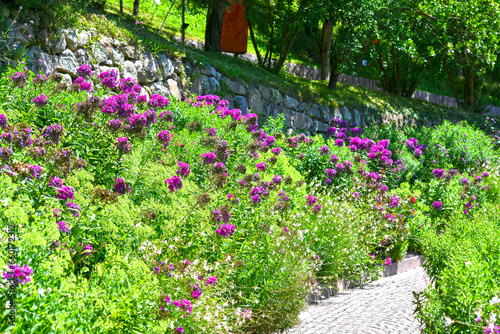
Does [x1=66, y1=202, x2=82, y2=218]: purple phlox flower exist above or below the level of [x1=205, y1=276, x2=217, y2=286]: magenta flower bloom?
above

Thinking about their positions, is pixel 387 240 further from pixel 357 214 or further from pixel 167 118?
pixel 167 118

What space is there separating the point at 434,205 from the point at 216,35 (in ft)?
27.7

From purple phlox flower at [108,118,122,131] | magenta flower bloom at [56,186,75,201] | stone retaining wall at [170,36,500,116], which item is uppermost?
stone retaining wall at [170,36,500,116]

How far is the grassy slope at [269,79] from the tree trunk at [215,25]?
0.82 m

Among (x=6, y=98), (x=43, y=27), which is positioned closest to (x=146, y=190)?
(x=6, y=98)

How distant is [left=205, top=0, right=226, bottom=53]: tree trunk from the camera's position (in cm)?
1407

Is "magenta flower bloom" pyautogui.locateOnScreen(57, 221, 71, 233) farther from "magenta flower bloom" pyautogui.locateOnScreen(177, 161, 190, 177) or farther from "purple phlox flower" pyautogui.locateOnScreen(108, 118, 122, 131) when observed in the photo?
"magenta flower bloom" pyautogui.locateOnScreen(177, 161, 190, 177)

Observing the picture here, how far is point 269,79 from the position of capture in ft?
44.6

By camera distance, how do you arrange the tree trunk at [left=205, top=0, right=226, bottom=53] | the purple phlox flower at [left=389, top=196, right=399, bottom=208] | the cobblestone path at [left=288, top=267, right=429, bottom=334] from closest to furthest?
the cobblestone path at [left=288, top=267, right=429, bottom=334], the purple phlox flower at [left=389, top=196, right=399, bottom=208], the tree trunk at [left=205, top=0, right=226, bottom=53]

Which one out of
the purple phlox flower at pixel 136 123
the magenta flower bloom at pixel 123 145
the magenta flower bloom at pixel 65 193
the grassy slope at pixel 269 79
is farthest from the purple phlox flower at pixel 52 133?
the grassy slope at pixel 269 79

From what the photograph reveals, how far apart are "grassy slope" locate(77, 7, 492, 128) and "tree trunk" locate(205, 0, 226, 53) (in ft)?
2.68

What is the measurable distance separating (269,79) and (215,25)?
2373mm

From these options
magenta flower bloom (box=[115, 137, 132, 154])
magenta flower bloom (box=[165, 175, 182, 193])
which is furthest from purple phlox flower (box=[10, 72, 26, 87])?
magenta flower bloom (box=[165, 175, 182, 193])

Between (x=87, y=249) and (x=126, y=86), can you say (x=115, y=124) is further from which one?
(x=126, y=86)
